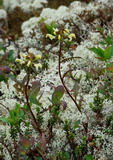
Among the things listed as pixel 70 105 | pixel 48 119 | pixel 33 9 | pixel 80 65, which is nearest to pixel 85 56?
pixel 80 65

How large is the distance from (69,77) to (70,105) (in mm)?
216

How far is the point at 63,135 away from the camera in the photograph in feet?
4.46

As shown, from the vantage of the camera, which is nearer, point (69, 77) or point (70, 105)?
point (70, 105)

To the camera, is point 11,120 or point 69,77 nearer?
point 11,120

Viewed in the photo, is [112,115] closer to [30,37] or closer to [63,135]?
[63,135]

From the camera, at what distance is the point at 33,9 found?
448 cm

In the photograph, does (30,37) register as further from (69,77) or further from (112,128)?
(112,128)

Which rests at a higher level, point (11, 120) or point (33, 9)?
point (33, 9)

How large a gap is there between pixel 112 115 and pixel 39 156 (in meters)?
0.35

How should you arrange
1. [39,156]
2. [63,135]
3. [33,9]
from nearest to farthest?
[39,156], [63,135], [33,9]

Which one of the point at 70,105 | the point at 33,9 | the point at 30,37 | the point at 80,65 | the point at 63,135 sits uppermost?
the point at 33,9

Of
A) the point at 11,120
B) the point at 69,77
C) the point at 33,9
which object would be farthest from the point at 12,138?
the point at 33,9

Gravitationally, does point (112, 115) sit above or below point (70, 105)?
below

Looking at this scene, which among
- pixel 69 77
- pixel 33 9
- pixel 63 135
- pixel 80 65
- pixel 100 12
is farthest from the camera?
pixel 33 9
